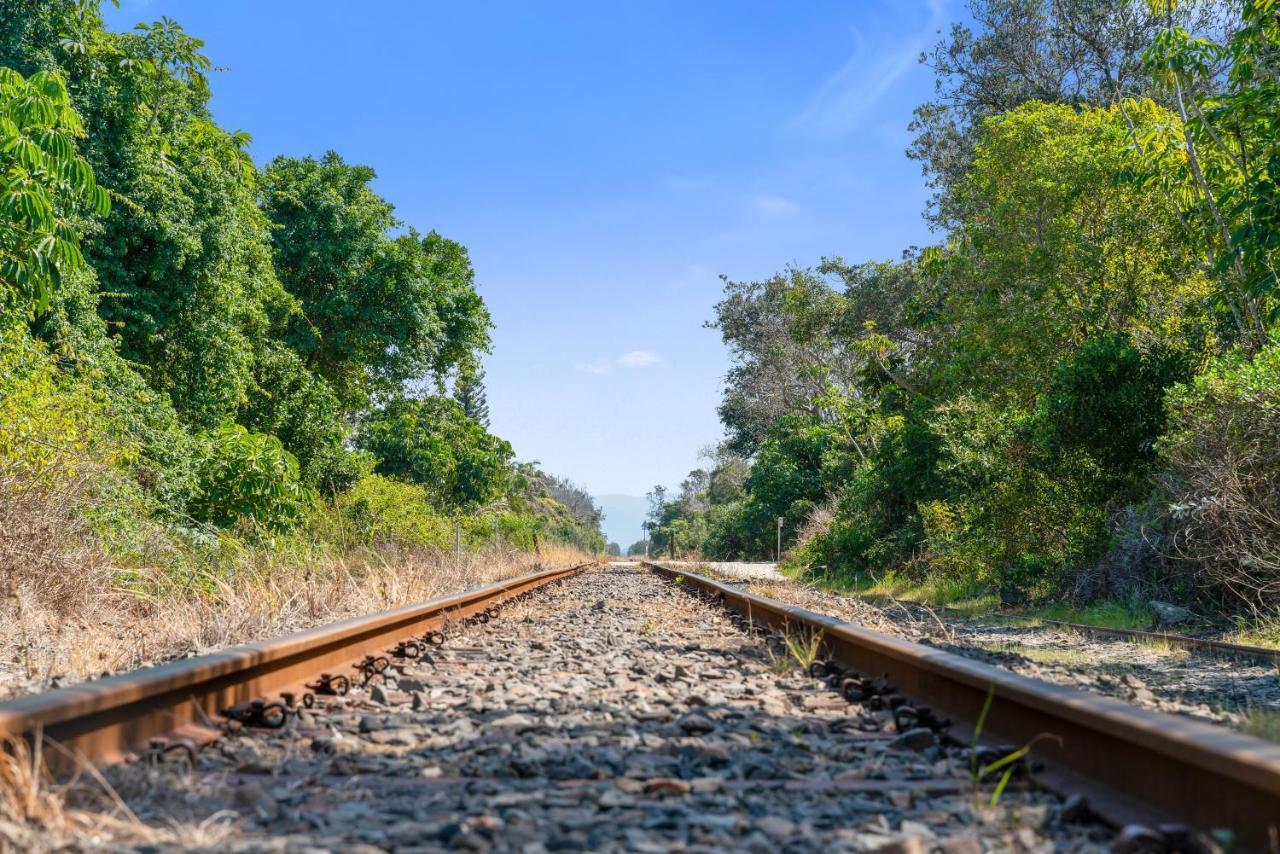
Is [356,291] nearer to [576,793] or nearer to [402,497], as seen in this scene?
[402,497]

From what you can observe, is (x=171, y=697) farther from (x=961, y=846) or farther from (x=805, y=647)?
(x=805, y=647)

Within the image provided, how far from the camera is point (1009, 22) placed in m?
28.0

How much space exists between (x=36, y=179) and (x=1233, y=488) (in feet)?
35.4

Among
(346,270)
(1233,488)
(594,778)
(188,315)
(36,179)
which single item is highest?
(346,270)

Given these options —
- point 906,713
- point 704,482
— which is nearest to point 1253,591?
point 906,713

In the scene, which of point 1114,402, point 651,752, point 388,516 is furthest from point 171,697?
point 388,516

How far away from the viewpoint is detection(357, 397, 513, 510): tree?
108 feet

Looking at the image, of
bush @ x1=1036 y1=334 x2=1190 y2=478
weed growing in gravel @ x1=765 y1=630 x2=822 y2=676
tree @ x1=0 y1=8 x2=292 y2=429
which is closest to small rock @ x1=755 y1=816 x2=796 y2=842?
A: weed growing in gravel @ x1=765 y1=630 x2=822 y2=676

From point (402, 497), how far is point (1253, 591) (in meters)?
18.6

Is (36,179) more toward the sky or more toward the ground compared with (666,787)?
more toward the sky

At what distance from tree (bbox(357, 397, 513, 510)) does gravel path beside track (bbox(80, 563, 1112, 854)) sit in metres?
26.9

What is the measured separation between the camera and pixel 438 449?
33.7 meters

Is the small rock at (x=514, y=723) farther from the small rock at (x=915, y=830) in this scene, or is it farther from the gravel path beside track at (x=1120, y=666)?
the gravel path beside track at (x=1120, y=666)

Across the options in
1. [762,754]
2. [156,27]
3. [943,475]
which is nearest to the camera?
[762,754]
